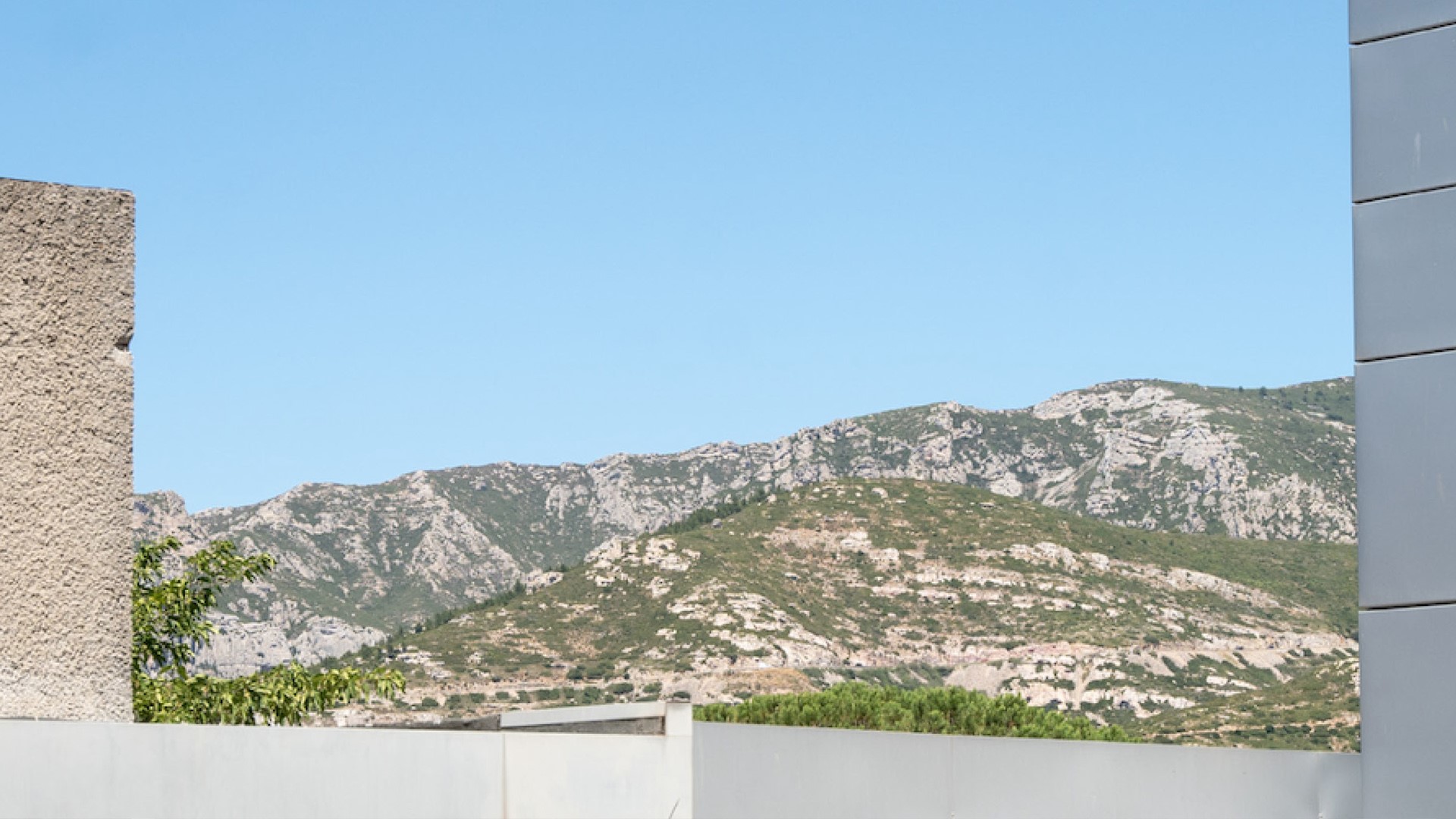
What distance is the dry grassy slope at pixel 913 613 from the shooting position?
101125mm

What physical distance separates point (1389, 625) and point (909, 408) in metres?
187

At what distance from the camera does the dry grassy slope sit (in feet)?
332

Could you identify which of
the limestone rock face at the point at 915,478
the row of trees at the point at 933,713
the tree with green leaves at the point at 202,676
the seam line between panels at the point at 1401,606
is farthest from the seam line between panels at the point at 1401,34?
the limestone rock face at the point at 915,478

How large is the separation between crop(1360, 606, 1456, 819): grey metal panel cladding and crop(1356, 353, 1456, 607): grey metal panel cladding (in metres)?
0.09

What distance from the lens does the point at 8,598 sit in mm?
4516

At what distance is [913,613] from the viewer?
114 meters

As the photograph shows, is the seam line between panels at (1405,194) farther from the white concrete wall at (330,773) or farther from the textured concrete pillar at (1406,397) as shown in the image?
the white concrete wall at (330,773)

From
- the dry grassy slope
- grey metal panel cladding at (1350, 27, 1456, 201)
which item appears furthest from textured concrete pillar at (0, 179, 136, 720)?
the dry grassy slope

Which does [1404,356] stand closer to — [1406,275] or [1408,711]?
[1406,275]

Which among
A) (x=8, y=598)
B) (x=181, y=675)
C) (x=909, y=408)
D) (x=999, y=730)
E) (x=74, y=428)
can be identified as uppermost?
(x=909, y=408)

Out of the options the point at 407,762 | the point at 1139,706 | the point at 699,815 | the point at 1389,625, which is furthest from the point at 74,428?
the point at 1139,706

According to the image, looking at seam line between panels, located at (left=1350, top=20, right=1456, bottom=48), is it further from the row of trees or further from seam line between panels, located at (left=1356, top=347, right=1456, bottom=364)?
the row of trees

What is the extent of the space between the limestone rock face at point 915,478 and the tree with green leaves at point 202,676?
13260 centimetres

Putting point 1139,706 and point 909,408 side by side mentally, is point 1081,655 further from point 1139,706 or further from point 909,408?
point 909,408
